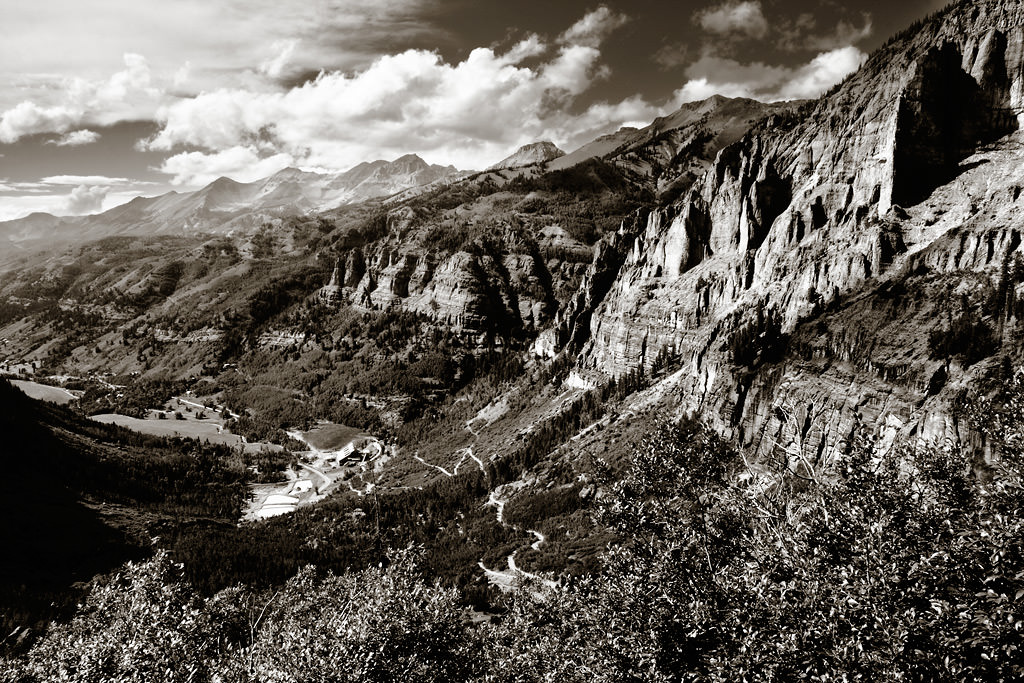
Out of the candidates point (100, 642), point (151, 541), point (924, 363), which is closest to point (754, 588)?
point (100, 642)

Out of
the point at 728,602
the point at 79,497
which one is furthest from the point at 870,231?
the point at 79,497

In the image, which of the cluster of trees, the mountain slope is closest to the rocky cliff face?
the cluster of trees

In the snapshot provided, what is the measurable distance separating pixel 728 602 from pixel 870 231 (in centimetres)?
16039

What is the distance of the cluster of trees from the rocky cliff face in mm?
98219

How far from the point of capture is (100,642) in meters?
34.8

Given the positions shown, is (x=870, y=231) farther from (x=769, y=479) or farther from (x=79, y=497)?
(x=79, y=497)

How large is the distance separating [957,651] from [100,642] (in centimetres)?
4444

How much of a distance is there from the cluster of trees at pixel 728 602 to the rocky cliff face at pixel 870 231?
98219 mm

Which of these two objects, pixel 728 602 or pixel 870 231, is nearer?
pixel 728 602

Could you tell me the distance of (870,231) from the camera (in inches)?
6088

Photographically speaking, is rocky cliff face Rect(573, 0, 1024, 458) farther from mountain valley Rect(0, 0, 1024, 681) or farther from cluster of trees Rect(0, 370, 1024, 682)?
cluster of trees Rect(0, 370, 1024, 682)

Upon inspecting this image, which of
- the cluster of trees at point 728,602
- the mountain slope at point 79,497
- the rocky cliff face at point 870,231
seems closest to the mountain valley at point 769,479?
the cluster of trees at point 728,602

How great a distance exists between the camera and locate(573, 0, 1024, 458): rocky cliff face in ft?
412

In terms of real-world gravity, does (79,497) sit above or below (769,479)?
below
